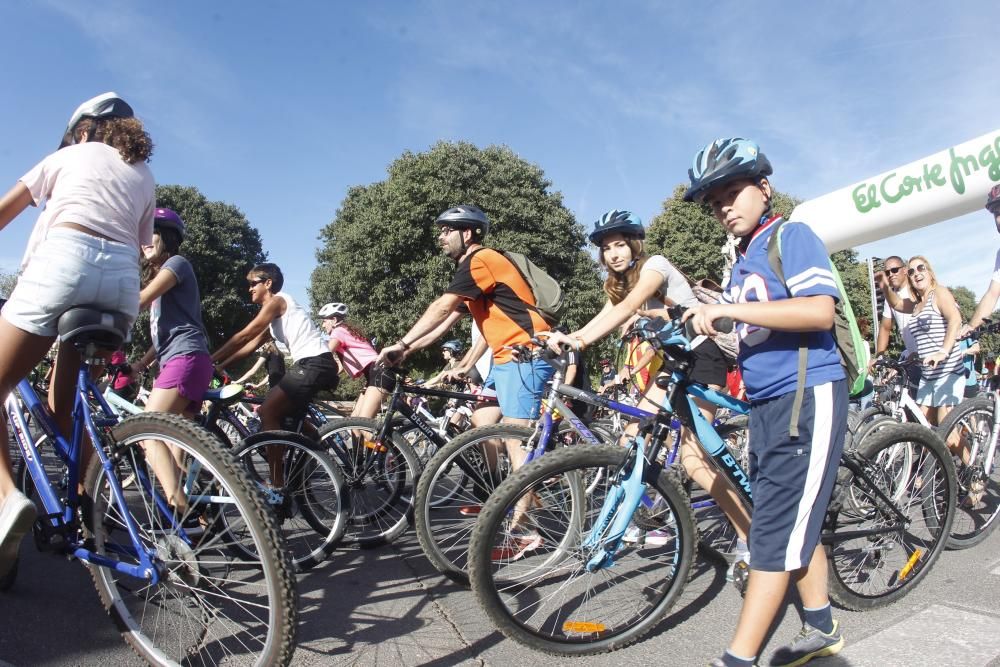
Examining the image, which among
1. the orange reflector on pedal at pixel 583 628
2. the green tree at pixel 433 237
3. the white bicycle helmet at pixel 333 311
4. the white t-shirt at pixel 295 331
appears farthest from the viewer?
the green tree at pixel 433 237

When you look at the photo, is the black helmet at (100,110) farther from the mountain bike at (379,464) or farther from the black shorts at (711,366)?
the black shorts at (711,366)

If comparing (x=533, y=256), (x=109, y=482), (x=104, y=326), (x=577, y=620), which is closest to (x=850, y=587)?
(x=577, y=620)

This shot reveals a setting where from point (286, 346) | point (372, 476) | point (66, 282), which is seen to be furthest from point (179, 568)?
point (286, 346)

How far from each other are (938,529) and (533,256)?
22.4 metres

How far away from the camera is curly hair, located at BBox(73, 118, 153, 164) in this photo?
250 centimetres

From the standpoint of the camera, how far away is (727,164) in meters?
2.29

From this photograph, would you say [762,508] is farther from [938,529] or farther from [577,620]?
[938,529]

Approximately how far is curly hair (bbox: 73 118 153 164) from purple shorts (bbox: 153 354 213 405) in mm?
1209

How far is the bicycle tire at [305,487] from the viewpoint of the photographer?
3578mm

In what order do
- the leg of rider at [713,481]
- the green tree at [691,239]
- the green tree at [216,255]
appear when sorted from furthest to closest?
the green tree at [216,255] → the green tree at [691,239] → the leg of rider at [713,481]

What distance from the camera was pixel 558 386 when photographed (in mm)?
3051

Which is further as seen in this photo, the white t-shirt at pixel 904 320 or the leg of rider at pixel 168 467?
the white t-shirt at pixel 904 320

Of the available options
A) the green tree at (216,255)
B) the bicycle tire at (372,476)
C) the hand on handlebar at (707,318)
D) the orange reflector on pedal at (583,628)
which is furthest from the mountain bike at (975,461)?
the green tree at (216,255)

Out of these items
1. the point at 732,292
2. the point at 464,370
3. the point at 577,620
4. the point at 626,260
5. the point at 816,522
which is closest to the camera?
the point at 816,522
